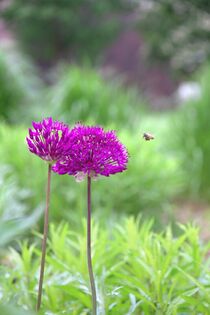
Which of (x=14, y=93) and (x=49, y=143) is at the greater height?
(x=14, y=93)

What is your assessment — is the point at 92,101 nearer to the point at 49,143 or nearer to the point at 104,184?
the point at 104,184

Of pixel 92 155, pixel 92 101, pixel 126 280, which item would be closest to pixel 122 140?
pixel 92 101

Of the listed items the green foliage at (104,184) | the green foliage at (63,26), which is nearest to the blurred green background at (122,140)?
the green foliage at (104,184)

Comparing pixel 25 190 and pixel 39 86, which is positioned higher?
pixel 39 86

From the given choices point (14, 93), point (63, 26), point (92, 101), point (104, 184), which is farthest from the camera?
point (63, 26)

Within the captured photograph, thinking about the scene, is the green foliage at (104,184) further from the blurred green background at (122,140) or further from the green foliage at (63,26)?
the green foliage at (63,26)

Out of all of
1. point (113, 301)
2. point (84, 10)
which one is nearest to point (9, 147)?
point (113, 301)

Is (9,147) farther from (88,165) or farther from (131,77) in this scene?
(131,77)

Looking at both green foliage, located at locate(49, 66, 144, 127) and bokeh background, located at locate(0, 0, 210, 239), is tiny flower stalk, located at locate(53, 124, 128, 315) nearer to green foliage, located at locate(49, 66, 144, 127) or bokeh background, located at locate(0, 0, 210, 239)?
bokeh background, located at locate(0, 0, 210, 239)

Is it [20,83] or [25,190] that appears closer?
[25,190]
